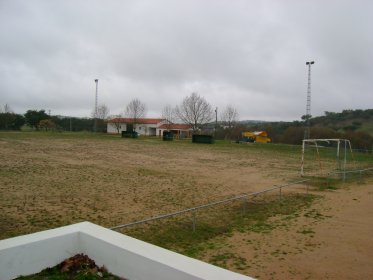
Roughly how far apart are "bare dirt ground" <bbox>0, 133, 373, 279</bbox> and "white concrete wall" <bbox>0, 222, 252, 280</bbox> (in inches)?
132

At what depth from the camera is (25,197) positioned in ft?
33.2

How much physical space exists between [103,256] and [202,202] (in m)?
8.07

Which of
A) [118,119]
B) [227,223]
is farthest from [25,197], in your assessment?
[118,119]

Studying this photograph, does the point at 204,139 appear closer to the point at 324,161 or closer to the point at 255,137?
the point at 255,137

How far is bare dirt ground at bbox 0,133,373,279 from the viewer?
6367mm

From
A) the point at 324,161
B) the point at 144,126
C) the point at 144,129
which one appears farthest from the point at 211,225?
the point at 144,126

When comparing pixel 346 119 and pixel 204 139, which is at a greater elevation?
pixel 346 119

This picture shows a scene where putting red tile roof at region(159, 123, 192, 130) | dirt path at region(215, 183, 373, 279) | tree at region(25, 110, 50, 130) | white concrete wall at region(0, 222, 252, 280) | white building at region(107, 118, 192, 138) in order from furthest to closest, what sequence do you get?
red tile roof at region(159, 123, 192, 130) < white building at region(107, 118, 192, 138) < tree at region(25, 110, 50, 130) < dirt path at region(215, 183, 373, 279) < white concrete wall at region(0, 222, 252, 280)

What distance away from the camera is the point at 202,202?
11.1 meters

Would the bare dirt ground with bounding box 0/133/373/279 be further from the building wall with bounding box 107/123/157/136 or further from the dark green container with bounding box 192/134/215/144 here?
the building wall with bounding box 107/123/157/136

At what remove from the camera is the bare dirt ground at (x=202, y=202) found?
6367 mm

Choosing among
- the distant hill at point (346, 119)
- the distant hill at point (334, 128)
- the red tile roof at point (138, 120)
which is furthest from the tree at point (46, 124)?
the distant hill at point (346, 119)

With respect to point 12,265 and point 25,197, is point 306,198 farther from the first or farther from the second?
point 12,265

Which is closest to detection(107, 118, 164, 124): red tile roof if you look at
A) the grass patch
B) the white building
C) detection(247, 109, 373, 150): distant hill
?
the white building
